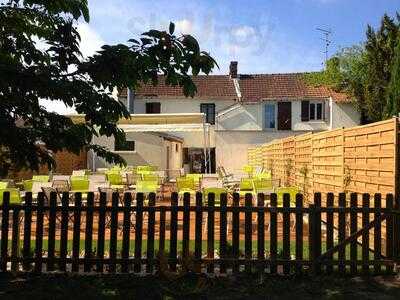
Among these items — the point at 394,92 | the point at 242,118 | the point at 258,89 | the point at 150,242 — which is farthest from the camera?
the point at 258,89

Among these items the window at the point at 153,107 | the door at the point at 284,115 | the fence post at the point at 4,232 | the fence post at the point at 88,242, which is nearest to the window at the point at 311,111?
the door at the point at 284,115

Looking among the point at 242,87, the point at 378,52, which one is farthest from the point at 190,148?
the point at 378,52

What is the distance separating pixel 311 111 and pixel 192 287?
4016 cm

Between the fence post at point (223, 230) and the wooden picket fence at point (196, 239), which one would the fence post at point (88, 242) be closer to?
the wooden picket fence at point (196, 239)

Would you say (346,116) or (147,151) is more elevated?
(346,116)

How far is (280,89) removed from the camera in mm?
47125

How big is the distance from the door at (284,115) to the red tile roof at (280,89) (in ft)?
1.85

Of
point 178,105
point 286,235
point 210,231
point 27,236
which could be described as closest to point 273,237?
point 286,235

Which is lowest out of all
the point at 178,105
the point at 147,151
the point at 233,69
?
the point at 147,151

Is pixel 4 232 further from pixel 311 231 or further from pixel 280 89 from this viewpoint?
pixel 280 89

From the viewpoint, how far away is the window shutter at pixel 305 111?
4541cm

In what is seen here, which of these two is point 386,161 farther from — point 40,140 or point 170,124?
point 170,124

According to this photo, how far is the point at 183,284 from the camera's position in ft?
22.5

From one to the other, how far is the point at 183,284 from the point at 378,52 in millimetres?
35205
